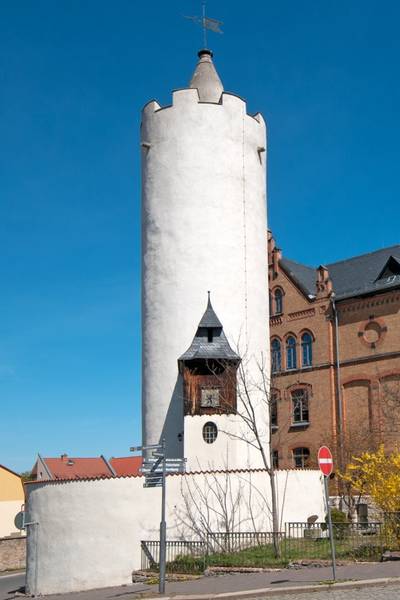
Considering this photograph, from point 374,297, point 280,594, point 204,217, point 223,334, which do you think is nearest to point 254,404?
point 223,334

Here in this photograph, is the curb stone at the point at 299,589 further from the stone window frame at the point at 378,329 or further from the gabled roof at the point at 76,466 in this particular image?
the gabled roof at the point at 76,466

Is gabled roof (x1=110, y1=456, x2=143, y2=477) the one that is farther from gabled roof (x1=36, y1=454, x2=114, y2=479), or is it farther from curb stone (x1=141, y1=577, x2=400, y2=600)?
curb stone (x1=141, y1=577, x2=400, y2=600)

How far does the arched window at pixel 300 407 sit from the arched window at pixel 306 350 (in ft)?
5.02

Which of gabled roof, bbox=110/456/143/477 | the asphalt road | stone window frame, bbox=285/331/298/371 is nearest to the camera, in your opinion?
the asphalt road

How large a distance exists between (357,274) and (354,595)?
29.6 metres

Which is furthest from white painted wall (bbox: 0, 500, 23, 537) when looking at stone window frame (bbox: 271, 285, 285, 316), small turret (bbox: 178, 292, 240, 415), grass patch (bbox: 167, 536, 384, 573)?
grass patch (bbox: 167, 536, 384, 573)

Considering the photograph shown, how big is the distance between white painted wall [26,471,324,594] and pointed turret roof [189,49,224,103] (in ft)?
61.0

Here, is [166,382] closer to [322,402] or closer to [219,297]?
[219,297]

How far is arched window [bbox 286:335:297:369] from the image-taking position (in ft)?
140

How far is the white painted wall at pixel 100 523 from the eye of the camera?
2308 cm

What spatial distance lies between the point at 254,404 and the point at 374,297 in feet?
36.8

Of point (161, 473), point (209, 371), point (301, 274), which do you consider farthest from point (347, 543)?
point (301, 274)

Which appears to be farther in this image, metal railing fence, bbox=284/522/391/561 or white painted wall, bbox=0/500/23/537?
white painted wall, bbox=0/500/23/537

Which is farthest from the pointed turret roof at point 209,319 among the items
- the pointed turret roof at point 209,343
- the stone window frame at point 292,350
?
the stone window frame at point 292,350
